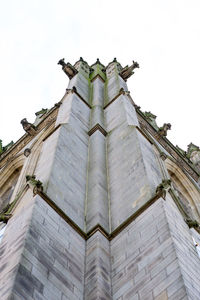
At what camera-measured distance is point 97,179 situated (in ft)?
43.7

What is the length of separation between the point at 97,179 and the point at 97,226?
101 inches

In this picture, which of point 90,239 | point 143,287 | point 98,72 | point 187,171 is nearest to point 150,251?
point 143,287

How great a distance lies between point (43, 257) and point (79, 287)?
2.64ft

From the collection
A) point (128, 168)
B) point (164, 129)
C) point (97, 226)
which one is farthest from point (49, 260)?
point (164, 129)

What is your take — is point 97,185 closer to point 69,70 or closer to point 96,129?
point 96,129

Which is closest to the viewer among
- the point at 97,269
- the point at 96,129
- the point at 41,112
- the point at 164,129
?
the point at 97,269

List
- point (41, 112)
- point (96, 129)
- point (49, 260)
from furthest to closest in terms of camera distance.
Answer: point (41, 112), point (96, 129), point (49, 260)

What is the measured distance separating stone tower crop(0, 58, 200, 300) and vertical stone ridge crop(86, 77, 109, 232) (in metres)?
0.03

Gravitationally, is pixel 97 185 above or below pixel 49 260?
below

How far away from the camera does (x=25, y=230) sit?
364 inches

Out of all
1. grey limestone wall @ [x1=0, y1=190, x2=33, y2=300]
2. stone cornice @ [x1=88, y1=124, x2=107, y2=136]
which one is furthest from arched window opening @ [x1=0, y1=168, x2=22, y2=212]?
grey limestone wall @ [x1=0, y1=190, x2=33, y2=300]

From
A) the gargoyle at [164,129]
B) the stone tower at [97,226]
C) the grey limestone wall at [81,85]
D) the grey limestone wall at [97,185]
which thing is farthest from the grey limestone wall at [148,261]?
the gargoyle at [164,129]

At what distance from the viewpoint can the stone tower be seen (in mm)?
8453

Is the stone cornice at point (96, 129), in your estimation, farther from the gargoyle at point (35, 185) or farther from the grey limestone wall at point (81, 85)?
the gargoyle at point (35, 185)
